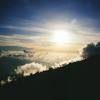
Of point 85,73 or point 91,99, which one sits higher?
point 85,73

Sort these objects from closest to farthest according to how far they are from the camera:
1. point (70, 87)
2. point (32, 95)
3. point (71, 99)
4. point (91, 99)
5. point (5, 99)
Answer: point (91, 99)
point (71, 99)
point (70, 87)
point (32, 95)
point (5, 99)

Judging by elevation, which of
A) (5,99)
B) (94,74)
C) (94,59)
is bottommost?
(5,99)

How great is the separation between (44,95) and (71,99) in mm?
28971

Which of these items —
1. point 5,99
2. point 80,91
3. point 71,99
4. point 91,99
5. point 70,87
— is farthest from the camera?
point 5,99

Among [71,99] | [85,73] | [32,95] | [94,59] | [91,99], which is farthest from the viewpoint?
[94,59]

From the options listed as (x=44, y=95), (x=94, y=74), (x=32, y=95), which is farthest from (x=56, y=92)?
(x=94, y=74)

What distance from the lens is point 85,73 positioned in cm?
14438

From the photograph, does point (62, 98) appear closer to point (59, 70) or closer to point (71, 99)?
point (71, 99)

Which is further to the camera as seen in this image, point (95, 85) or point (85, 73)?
point (85, 73)

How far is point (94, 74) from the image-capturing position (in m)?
136

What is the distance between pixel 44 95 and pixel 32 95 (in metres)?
9.78

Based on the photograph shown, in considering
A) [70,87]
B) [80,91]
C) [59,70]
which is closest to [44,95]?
[70,87]

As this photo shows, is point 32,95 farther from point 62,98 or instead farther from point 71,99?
point 71,99

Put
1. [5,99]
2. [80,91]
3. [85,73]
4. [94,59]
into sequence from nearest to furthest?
1. [80,91]
2. [85,73]
3. [5,99]
4. [94,59]
